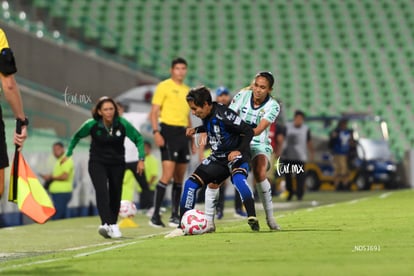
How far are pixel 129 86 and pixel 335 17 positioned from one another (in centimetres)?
1259

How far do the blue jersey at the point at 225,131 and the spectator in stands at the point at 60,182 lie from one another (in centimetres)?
825

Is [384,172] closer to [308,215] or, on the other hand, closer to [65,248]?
[308,215]

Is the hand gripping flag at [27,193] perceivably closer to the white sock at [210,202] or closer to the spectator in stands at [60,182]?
the white sock at [210,202]

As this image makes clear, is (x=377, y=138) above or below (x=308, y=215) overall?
above

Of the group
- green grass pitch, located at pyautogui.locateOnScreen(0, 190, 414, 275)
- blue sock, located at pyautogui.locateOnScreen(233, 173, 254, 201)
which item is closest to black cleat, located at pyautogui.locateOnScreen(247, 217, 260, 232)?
green grass pitch, located at pyautogui.locateOnScreen(0, 190, 414, 275)

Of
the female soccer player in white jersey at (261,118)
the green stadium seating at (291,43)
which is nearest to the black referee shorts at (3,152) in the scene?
the female soccer player in white jersey at (261,118)

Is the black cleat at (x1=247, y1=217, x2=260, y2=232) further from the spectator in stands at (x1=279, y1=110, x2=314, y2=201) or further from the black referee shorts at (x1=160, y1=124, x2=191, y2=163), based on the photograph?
the spectator in stands at (x1=279, y1=110, x2=314, y2=201)

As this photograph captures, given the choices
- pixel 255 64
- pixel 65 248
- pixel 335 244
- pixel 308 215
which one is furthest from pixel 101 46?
pixel 335 244

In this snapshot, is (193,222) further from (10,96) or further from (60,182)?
(60,182)

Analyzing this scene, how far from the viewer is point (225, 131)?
11.9m

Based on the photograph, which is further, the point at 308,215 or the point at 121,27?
the point at 121,27

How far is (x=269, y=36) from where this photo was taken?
41031mm

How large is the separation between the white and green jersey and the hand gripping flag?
11.2 feet

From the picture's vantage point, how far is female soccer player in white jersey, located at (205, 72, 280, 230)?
12625 mm
